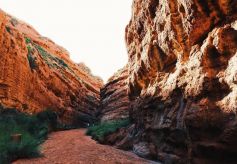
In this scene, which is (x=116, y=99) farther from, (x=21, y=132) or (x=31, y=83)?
(x=21, y=132)

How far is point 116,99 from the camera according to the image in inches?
1156

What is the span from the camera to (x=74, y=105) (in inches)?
1170

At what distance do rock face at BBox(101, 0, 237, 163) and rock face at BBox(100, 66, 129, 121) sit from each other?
12.3 meters

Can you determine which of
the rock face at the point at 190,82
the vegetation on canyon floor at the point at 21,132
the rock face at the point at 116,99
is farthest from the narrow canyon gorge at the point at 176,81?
the rock face at the point at 116,99

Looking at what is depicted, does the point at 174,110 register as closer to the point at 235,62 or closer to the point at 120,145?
the point at 235,62

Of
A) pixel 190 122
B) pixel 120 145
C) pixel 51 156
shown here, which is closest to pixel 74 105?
pixel 120 145

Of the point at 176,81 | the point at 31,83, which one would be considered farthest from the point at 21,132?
the point at 176,81

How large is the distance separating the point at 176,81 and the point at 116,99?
19.9 metres

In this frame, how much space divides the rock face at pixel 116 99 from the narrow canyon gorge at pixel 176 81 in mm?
7868

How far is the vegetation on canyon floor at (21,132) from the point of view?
30.8ft

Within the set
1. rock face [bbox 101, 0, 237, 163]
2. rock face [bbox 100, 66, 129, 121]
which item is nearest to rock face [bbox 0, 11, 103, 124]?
rock face [bbox 100, 66, 129, 121]

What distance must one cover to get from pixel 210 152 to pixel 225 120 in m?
1.07

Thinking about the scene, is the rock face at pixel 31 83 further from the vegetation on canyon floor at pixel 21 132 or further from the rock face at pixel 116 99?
the rock face at pixel 116 99

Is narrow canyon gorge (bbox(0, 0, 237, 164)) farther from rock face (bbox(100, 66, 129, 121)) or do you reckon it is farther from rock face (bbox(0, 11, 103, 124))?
rock face (bbox(100, 66, 129, 121))
